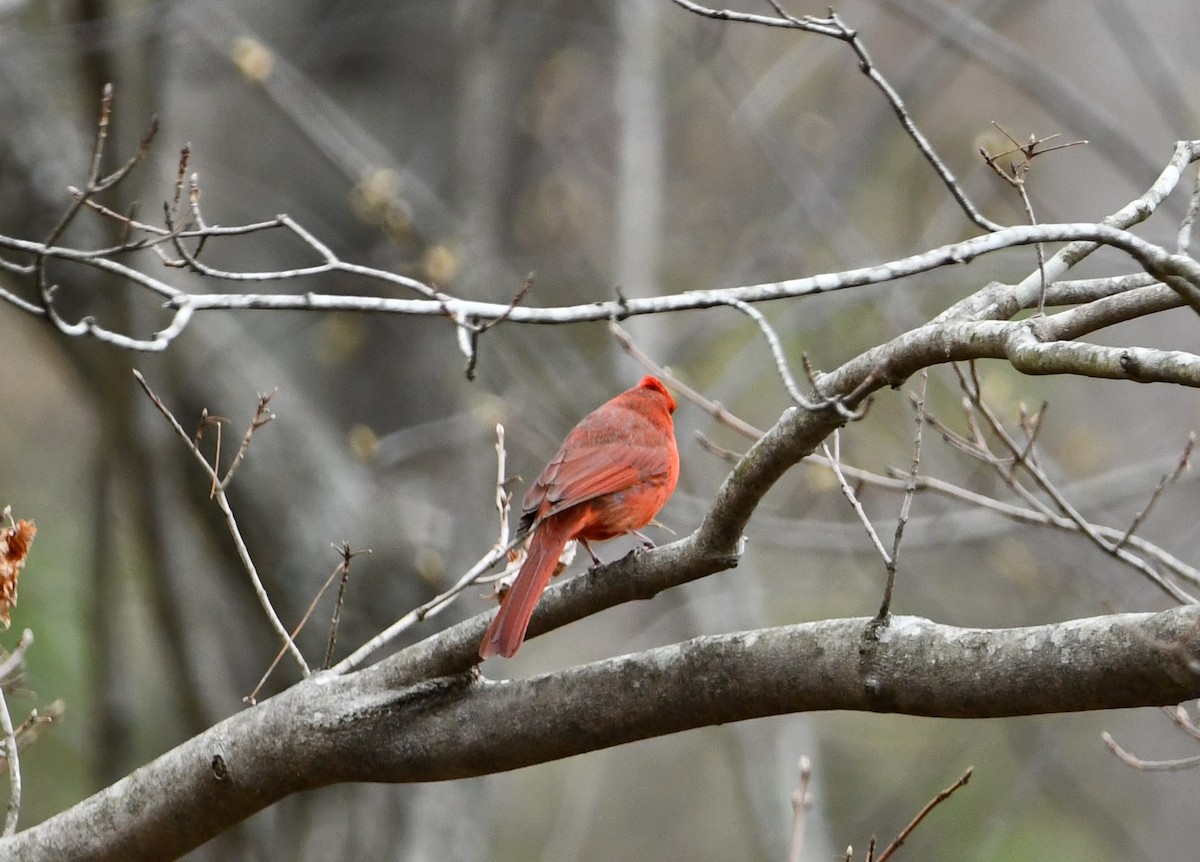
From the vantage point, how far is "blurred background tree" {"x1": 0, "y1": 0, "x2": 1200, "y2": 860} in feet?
21.9

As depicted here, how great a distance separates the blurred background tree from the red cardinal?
2078mm

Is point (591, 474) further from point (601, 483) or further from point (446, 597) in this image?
point (446, 597)

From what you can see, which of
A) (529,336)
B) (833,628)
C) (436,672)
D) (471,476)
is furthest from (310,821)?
(833,628)

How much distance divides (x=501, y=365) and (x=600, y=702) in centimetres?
483

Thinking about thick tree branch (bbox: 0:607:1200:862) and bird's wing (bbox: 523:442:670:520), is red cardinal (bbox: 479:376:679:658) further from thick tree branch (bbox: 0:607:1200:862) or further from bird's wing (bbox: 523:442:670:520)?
thick tree branch (bbox: 0:607:1200:862)

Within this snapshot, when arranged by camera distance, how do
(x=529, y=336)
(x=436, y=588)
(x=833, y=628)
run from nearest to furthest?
(x=833, y=628) < (x=436, y=588) < (x=529, y=336)

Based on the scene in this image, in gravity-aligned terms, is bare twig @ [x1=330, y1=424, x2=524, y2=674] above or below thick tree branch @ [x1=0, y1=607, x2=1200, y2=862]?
above

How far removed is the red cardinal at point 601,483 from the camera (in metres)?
3.86

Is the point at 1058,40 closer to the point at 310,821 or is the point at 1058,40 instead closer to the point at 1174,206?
the point at 1174,206

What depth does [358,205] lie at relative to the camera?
700 cm

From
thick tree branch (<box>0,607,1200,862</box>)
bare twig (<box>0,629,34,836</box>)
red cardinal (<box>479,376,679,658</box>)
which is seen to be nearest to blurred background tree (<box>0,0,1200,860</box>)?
red cardinal (<box>479,376,679,658</box>)

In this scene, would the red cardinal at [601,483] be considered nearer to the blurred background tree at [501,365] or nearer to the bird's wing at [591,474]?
the bird's wing at [591,474]

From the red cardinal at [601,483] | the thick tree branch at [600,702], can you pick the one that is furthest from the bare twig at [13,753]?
the red cardinal at [601,483]

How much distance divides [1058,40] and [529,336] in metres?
7.78
